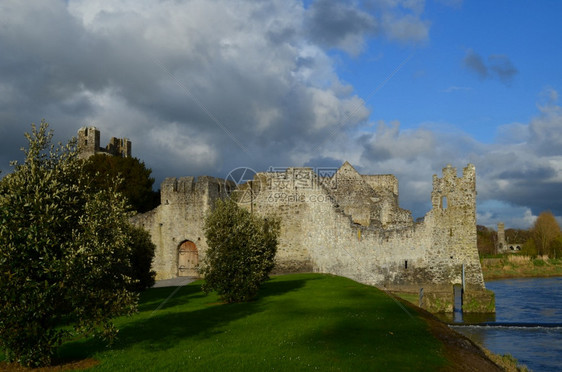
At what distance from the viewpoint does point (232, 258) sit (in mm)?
26438

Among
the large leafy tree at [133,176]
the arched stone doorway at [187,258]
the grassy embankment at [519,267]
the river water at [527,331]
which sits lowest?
the river water at [527,331]

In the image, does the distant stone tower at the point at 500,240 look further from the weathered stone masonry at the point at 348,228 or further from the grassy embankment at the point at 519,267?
the weathered stone masonry at the point at 348,228

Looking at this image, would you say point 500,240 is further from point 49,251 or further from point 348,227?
point 49,251

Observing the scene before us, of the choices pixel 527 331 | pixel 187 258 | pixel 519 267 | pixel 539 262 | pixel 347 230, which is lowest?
pixel 527 331

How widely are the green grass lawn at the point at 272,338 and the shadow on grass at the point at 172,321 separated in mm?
36

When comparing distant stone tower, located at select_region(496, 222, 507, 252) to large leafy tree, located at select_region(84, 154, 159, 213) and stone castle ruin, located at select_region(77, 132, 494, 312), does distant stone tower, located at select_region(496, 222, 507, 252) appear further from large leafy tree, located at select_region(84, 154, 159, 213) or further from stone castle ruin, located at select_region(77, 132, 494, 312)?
large leafy tree, located at select_region(84, 154, 159, 213)

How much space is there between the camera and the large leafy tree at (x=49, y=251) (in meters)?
13.4

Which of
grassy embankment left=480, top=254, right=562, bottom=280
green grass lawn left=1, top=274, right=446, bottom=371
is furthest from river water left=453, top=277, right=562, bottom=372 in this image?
grassy embankment left=480, top=254, right=562, bottom=280

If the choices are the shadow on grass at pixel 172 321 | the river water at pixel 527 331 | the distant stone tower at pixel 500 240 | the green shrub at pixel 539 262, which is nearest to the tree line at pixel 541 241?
the distant stone tower at pixel 500 240

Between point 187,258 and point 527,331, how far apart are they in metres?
27.1

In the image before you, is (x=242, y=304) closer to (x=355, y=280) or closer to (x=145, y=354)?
(x=145, y=354)

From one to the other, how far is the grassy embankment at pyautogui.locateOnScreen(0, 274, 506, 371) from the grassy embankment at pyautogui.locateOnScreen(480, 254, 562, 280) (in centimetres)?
5420

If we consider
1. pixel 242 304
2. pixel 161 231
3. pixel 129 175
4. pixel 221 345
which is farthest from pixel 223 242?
pixel 129 175

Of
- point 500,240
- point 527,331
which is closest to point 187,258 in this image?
point 527,331
